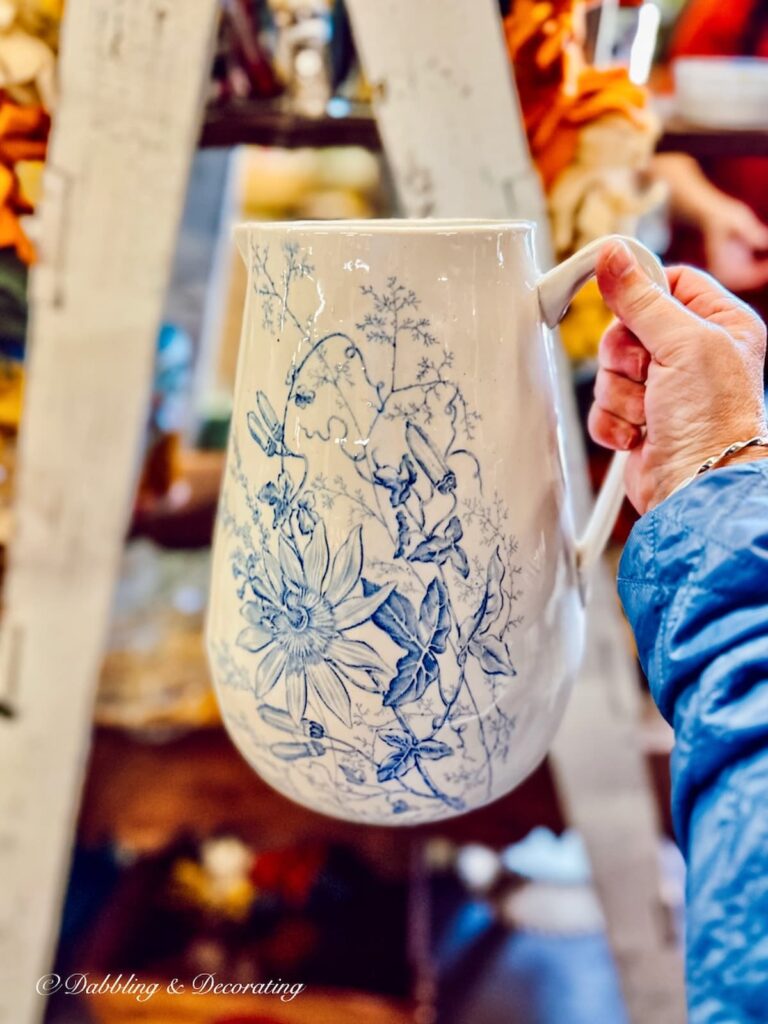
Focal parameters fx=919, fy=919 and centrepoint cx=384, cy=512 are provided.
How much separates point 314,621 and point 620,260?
0.27 meters

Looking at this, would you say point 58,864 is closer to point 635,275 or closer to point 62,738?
point 62,738

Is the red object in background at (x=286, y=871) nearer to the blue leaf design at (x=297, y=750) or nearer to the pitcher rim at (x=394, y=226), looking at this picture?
the blue leaf design at (x=297, y=750)

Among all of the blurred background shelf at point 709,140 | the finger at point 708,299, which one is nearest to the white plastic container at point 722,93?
the blurred background shelf at point 709,140

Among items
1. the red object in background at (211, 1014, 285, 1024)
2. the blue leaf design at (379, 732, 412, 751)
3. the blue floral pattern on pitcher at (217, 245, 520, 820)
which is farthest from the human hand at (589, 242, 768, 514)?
the red object in background at (211, 1014, 285, 1024)

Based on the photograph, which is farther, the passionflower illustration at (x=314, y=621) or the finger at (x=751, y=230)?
the finger at (x=751, y=230)

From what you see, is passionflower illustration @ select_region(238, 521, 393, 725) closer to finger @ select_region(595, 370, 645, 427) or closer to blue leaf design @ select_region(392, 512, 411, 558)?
blue leaf design @ select_region(392, 512, 411, 558)

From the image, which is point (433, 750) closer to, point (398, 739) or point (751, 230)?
point (398, 739)

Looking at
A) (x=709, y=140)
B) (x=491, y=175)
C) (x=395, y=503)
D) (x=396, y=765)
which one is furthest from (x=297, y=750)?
(x=709, y=140)

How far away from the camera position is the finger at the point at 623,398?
0.62 m

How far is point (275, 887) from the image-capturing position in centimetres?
131

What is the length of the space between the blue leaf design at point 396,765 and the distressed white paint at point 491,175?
0.35 metres

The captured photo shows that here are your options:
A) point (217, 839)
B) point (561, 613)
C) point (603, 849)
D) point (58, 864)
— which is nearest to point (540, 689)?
point (561, 613)

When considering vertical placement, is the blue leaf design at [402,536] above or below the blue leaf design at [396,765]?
above

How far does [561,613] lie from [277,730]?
19 cm
